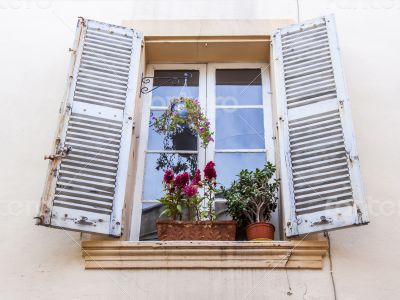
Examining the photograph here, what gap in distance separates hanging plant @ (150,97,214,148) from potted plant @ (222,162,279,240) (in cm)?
56

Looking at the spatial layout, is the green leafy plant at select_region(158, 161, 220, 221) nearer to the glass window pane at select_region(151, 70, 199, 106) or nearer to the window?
the window

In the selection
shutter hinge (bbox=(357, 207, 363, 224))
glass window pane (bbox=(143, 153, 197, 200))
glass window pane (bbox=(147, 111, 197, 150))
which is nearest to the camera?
shutter hinge (bbox=(357, 207, 363, 224))

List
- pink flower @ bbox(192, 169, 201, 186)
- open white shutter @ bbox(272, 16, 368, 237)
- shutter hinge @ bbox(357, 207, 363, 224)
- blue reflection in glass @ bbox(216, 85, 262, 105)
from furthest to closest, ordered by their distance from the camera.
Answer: blue reflection in glass @ bbox(216, 85, 262, 105) < pink flower @ bbox(192, 169, 201, 186) < open white shutter @ bbox(272, 16, 368, 237) < shutter hinge @ bbox(357, 207, 363, 224)

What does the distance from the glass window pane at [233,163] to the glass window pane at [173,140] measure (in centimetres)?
26

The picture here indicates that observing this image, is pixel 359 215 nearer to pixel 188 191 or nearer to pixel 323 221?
pixel 323 221

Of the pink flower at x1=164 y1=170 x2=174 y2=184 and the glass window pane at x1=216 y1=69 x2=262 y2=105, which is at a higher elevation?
the glass window pane at x1=216 y1=69 x2=262 y2=105

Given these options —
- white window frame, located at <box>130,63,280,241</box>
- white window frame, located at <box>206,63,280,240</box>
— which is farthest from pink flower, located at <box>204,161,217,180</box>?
white window frame, located at <box>130,63,280,241</box>

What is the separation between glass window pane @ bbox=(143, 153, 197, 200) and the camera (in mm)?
5113

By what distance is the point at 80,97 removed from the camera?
5.05 meters

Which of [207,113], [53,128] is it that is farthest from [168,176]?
[53,128]

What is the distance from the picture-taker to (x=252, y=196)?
15.5ft

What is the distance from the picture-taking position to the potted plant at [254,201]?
459cm

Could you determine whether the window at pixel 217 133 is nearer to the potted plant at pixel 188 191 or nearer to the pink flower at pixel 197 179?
the potted plant at pixel 188 191

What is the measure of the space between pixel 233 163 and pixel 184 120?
552 millimetres
